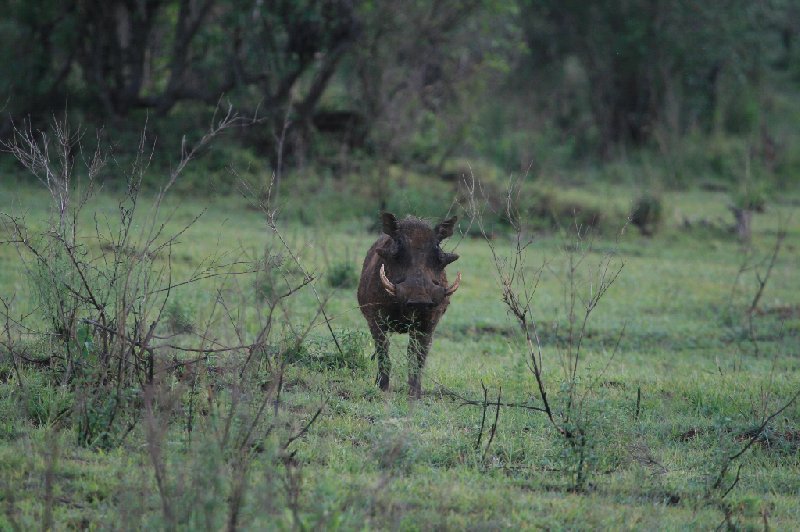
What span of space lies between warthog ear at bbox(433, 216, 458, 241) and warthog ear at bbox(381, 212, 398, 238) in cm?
26

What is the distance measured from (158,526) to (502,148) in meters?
14.7

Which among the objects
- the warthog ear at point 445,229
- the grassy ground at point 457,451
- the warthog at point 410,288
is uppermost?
the warthog ear at point 445,229

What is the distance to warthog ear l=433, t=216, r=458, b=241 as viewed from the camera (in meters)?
6.48

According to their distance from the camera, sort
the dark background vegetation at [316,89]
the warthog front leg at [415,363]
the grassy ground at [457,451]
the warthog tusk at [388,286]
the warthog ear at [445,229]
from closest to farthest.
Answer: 1. the grassy ground at [457,451]
2. the warthog tusk at [388,286]
3. the warthog front leg at [415,363]
4. the warthog ear at [445,229]
5. the dark background vegetation at [316,89]

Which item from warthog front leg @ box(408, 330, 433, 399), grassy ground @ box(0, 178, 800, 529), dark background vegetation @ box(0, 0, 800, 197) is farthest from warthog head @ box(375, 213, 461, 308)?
dark background vegetation @ box(0, 0, 800, 197)

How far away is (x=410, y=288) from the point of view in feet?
20.2

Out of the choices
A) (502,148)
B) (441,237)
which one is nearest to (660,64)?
(502,148)

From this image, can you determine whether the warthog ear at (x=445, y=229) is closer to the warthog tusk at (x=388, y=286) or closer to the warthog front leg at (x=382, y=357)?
the warthog tusk at (x=388, y=286)

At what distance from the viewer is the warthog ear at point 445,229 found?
6.48 m

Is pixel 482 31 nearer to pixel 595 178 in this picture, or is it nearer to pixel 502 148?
pixel 502 148

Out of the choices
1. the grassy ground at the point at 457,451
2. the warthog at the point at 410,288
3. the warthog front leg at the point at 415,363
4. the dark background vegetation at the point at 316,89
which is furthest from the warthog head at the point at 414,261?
the dark background vegetation at the point at 316,89

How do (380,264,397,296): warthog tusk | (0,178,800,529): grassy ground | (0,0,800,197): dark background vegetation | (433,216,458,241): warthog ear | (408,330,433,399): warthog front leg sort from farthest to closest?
(0,0,800,197): dark background vegetation < (433,216,458,241): warthog ear < (408,330,433,399): warthog front leg < (380,264,397,296): warthog tusk < (0,178,800,529): grassy ground

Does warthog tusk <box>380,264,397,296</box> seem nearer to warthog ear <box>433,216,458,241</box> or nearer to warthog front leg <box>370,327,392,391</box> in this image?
warthog front leg <box>370,327,392,391</box>

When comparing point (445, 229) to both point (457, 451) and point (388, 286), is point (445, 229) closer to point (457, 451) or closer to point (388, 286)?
point (388, 286)
